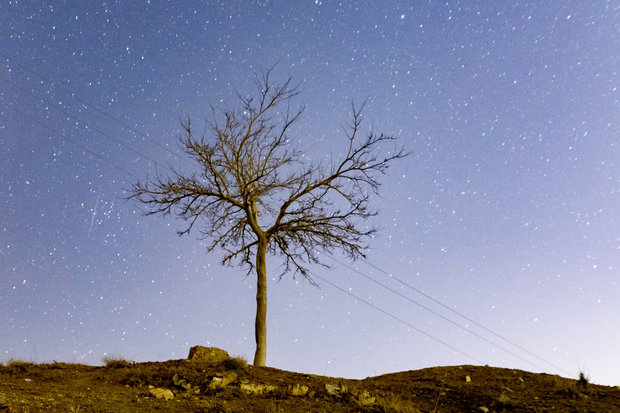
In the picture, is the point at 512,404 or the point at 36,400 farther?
the point at 512,404

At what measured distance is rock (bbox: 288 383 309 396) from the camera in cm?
998

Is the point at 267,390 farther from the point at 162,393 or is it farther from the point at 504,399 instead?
the point at 504,399

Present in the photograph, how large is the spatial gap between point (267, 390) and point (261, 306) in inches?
197

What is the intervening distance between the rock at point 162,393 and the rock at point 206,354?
3.13 metres

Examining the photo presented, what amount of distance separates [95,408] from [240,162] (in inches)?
390

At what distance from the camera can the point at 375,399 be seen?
9.48m

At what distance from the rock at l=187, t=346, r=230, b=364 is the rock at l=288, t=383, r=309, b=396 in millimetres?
3200

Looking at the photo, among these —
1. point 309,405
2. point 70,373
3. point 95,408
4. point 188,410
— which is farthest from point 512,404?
point 70,373

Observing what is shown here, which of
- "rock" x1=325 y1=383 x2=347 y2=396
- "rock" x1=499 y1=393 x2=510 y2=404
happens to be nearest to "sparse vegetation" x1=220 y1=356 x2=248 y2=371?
"rock" x1=325 y1=383 x2=347 y2=396

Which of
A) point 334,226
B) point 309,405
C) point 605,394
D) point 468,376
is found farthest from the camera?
point 334,226

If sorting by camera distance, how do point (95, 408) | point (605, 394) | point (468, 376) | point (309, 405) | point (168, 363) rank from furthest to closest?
point (168, 363), point (468, 376), point (605, 394), point (309, 405), point (95, 408)

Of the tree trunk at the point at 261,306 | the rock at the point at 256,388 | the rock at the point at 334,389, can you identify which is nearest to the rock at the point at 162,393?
the rock at the point at 256,388

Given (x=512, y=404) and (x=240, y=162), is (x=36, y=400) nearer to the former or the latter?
(x=512, y=404)

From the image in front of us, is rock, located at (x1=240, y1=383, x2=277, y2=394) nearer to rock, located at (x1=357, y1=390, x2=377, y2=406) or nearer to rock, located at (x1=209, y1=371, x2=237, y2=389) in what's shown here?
rock, located at (x1=209, y1=371, x2=237, y2=389)
